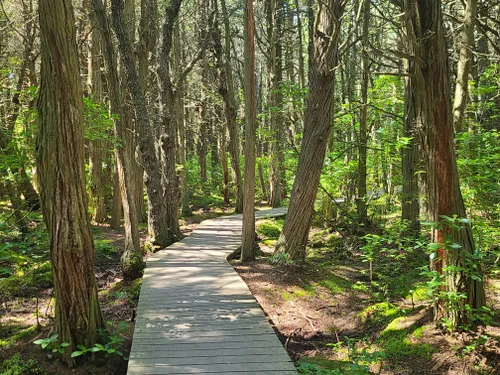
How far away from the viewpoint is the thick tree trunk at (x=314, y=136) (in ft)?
25.7

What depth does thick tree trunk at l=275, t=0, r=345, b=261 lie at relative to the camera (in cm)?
784

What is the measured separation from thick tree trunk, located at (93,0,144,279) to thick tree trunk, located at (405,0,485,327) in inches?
199

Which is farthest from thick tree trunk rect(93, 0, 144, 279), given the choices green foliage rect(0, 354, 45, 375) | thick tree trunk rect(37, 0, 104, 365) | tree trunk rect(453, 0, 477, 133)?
tree trunk rect(453, 0, 477, 133)

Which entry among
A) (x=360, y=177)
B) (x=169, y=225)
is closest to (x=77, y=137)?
(x=169, y=225)

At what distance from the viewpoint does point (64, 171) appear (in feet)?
14.0

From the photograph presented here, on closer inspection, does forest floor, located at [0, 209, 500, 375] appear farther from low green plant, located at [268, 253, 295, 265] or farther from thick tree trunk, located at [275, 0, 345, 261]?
thick tree trunk, located at [275, 0, 345, 261]

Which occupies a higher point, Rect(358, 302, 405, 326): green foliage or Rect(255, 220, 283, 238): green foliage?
Rect(255, 220, 283, 238): green foliage

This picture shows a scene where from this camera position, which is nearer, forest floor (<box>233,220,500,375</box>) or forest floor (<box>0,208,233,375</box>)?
forest floor (<box>233,220,500,375</box>)

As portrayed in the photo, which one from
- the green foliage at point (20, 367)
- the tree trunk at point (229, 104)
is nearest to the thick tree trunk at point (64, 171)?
the green foliage at point (20, 367)

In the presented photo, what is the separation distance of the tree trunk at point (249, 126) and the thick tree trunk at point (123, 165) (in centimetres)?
240

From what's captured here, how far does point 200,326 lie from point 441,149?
384cm

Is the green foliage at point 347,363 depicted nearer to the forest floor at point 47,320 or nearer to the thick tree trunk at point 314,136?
the forest floor at point 47,320

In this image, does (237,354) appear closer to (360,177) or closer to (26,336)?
(26,336)

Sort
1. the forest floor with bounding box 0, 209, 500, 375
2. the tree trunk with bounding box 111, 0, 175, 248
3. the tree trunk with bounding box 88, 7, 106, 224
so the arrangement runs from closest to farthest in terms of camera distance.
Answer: the forest floor with bounding box 0, 209, 500, 375, the tree trunk with bounding box 111, 0, 175, 248, the tree trunk with bounding box 88, 7, 106, 224
